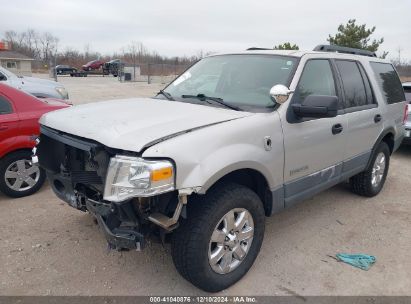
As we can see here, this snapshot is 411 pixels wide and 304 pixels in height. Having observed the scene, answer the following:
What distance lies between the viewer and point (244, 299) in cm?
296

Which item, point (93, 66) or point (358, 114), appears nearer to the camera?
point (358, 114)

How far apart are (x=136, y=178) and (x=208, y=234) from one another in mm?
700

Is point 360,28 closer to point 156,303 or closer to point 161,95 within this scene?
point 161,95

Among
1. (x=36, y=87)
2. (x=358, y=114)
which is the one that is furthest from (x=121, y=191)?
(x=36, y=87)

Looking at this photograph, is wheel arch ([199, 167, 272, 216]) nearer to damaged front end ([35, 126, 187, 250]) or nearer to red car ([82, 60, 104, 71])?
damaged front end ([35, 126, 187, 250])

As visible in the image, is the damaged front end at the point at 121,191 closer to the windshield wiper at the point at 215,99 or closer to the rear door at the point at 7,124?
the windshield wiper at the point at 215,99

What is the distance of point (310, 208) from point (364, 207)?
74cm

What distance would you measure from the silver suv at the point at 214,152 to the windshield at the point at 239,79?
1 cm

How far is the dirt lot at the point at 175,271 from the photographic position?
10.1 feet

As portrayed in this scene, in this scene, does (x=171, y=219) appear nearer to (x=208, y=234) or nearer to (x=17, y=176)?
(x=208, y=234)

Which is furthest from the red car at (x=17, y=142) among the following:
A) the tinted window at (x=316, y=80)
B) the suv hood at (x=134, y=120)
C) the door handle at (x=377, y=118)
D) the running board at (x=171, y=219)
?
the door handle at (x=377, y=118)

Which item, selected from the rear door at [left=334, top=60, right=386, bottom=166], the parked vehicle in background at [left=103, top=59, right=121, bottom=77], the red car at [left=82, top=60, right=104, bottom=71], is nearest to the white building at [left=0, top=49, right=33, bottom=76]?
the red car at [left=82, top=60, right=104, bottom=71]

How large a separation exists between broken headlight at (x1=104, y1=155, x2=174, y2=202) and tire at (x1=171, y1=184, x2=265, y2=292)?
394mm

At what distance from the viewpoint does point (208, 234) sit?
8.88 feet
